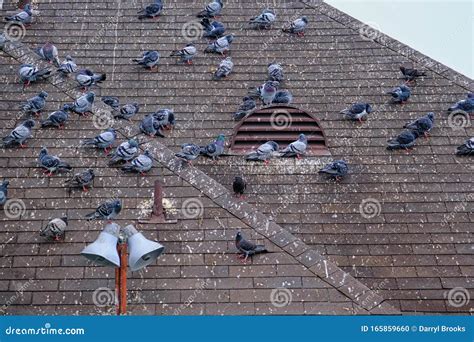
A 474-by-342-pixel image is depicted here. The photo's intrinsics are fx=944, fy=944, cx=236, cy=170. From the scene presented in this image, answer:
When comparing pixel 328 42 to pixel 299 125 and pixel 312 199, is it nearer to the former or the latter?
pixel 299 125

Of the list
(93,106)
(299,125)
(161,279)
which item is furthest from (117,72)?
(161,279)

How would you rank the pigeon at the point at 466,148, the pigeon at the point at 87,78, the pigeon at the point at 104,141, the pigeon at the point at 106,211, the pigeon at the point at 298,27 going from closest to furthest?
Result: 1. the pigeon at the point at 106,211
2. the pigeon at the point at 104,141
3. the pigeon at the point at 466,148
4. the pigeon at the point at 87,78
5. the pigeon at the point at 298,27

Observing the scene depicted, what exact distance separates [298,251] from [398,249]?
1986mm

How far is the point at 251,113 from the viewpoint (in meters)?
17.5

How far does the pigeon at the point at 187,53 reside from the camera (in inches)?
728

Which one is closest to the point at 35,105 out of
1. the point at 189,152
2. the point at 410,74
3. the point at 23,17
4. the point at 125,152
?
the point at 125,152

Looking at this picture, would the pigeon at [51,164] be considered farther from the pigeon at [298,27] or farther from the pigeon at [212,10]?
the pigeon at [298,27]

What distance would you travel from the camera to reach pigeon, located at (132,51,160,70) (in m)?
18.3

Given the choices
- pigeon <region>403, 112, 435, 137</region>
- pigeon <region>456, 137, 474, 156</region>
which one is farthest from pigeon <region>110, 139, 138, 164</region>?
pigeon <region>456, 137, 474, 156</region>

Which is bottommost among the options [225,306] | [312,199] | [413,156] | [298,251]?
[225,306]

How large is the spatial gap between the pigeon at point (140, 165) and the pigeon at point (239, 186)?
4.53ft

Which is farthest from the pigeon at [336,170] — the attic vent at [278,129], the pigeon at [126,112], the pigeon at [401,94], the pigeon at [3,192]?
the pigeon at [3,192]

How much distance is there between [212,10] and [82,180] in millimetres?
6405

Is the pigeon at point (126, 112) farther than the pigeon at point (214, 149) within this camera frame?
Yes
